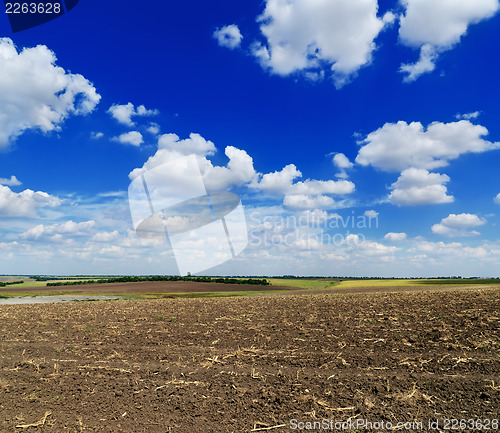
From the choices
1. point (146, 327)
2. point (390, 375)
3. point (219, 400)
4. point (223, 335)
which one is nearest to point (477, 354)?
point (390, 375)

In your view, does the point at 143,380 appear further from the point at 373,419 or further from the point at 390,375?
the point at 390,375

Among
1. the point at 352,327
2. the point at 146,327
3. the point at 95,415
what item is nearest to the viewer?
the point at 95,415

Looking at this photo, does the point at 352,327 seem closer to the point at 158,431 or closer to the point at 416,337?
→ the point at 416,337

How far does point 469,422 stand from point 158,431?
25.3 feet

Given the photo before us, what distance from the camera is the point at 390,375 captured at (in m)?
10.2

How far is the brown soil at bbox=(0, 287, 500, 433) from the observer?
847 centimetres

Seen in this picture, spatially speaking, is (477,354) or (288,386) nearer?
(288,386)

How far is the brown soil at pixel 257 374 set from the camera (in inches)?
333

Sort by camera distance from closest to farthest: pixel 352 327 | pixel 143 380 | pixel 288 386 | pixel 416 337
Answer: pixel 288 386, pixel 143 380, pixel 416 337, pixel 352 327

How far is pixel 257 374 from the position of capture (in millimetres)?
10789

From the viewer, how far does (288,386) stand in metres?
9.83

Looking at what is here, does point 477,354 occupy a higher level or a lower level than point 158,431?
higher

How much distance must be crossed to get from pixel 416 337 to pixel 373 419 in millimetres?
6743

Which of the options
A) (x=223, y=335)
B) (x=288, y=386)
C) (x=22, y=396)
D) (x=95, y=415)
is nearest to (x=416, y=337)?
(x=288, y=386)
